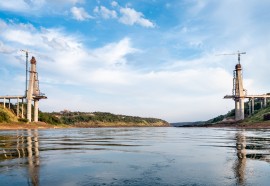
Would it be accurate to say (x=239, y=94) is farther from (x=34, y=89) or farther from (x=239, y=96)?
(x=34, y=89)

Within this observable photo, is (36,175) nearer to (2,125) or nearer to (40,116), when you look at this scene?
(2,125)

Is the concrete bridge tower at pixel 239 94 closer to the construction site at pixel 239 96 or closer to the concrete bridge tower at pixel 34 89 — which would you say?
the construction site at pixel 239 96

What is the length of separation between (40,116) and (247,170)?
7590 inches

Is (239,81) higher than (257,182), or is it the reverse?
(239,81)

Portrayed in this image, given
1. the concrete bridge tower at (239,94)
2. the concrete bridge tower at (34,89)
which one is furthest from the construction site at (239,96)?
the concrete bridge tower at (34,89)

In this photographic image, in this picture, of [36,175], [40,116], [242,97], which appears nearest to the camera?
[36,175]

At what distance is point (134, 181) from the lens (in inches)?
473

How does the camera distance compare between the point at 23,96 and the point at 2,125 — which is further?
the point at 23,96

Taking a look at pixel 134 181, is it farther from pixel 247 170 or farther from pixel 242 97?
pixel 242 97

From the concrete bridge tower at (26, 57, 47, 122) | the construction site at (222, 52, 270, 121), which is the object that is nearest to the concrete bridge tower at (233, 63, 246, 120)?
the construction site at (222, 52, 270, 121)

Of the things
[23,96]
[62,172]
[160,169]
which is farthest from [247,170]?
[23,96]

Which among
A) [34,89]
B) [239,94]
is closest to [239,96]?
[239,94]

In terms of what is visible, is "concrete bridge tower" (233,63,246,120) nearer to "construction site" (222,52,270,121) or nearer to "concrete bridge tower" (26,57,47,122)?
"construction site" (222,52,270,121)

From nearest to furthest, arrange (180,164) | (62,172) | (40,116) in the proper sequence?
1. (62,172)
2. (180,164)
3. (40,116)
